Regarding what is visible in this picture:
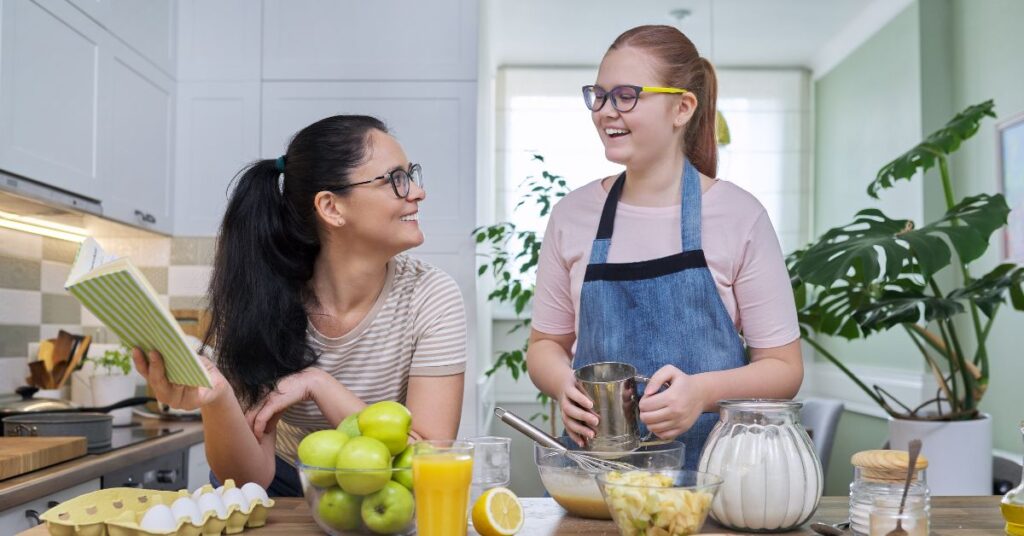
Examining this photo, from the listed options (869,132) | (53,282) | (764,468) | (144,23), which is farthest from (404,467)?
(869,132)

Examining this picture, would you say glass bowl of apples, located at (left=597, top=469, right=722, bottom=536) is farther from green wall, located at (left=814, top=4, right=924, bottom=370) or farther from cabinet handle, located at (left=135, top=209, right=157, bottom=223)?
green wall, located at (left=814, top=4, right=924, bottom=370)

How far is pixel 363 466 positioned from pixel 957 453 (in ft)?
7.55

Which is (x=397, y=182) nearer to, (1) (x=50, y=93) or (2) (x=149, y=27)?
(1) (x=50, y=93)

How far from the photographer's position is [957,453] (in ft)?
9.09

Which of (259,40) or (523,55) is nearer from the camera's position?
(259,40)

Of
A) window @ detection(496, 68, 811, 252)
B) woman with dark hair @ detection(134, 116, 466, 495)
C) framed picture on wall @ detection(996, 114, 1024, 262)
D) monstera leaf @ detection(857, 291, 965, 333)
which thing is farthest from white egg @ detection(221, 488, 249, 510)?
window @ detection(496, 68, 811, 252)

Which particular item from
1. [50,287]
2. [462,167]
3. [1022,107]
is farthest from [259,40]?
[1022,107]

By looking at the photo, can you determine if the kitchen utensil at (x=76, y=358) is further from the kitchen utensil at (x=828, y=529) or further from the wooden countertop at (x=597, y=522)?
the kitchen utensil at (x=828, y=529)

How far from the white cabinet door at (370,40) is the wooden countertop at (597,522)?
2.51 metres

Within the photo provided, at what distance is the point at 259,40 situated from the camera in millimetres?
3654

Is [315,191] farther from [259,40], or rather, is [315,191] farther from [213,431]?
[259,40]

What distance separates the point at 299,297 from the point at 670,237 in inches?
27.6

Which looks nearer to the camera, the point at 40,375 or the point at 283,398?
the point at 283,398

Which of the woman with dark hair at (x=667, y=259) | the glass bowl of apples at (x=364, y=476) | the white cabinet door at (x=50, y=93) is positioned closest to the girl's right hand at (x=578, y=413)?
the woman with dark hair at (x=667, y=259)
